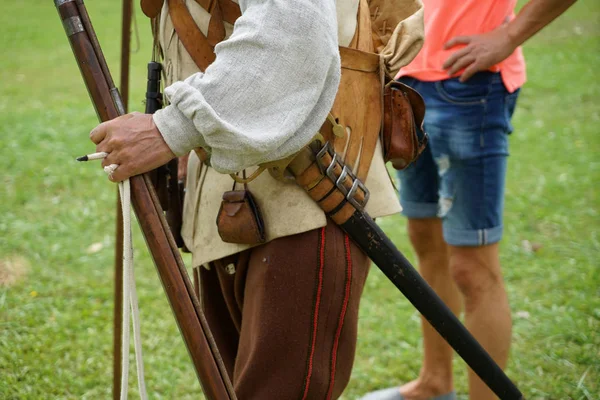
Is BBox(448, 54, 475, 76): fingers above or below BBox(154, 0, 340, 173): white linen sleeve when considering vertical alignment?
below

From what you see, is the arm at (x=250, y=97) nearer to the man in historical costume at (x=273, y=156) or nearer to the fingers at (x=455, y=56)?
the man in historical costume at (x=273, y=156)

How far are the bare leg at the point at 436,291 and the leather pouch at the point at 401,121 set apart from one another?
106cm

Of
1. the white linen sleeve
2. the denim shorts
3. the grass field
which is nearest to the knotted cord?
the white linen sleeve

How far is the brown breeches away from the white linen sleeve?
1.16 ft

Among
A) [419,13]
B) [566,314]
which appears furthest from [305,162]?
[566,314]

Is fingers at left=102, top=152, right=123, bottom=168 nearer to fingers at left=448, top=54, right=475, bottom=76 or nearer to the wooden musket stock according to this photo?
the wooden musket stock

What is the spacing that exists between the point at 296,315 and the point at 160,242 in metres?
0.42

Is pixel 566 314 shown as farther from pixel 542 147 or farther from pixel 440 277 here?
pixel 542 147

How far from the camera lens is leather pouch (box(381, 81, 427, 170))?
1.93 meters

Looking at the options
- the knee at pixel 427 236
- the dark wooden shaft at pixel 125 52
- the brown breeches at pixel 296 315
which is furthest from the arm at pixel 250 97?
the knee at pixel 427 236

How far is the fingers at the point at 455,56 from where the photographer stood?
252 cm

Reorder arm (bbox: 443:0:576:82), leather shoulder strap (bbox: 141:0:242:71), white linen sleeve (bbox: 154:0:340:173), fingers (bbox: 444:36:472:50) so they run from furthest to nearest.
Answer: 1. fingers (bbox: 444:36:472:50)
2. arm (bbox: 443:0:576:82)
3. leather shoulder strap (bbox: 141:0:242:71)
4. white linen sleeve (bbox: 154:0:340:173)

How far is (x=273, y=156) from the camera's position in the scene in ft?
5.18

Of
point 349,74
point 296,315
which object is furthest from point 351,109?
point 296,315
